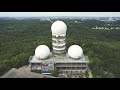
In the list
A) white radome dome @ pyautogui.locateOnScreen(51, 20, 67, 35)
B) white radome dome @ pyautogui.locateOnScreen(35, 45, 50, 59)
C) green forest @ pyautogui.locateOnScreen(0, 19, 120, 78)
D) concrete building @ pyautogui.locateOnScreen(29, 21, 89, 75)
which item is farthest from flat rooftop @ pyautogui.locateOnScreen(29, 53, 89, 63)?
white radome dome @ pyautogui.locateOnScreen(51, 20, 67, 35)

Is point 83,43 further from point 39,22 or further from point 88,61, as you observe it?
point 39,22

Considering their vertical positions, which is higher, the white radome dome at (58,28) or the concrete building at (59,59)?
the white radome dome at (58,28)

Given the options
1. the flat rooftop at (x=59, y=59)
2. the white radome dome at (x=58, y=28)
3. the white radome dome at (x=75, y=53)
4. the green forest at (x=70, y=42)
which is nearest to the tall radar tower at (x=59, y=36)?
the white radome dome at (x=58, y=28)

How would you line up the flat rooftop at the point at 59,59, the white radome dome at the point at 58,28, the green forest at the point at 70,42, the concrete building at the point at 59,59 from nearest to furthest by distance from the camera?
the concrete building at the point at 59,59 → the flat rooftop at the point at 59,59 → the white radome dome at the point at 58,28 → the green forest at the point at 70,42

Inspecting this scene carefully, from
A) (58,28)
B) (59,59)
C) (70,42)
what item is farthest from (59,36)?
(70,42)

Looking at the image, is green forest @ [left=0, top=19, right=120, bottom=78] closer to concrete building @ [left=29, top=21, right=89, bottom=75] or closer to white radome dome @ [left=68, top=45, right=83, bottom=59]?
concrete building @ [left=29, top=21, right=89, bottom=75]

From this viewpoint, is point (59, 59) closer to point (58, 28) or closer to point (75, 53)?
point (75, 53)

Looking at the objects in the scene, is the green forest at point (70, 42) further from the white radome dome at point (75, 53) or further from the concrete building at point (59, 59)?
the white radome dome at point (75, 53)

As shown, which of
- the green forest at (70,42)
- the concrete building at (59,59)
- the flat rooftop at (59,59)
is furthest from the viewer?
the green forest at (70,42)
